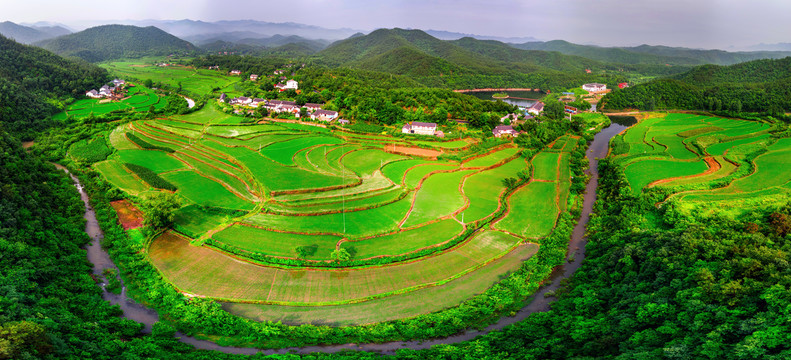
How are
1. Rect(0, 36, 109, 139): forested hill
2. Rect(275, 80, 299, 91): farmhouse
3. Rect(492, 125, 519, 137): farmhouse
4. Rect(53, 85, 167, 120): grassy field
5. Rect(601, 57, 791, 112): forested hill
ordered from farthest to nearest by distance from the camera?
Rect(275, 80, 299, 91): farmhouse → Rect(601, 57, 791, 112): forested hill → Rect(53, 85, 167, 120): grassy field → Rect(492, 125, 519, 137): farmhouse → Rect(0, 36, 109, 139): forested hill

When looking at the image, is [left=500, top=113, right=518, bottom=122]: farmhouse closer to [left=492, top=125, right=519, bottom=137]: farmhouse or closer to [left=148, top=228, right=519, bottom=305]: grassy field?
[left=492, top=125, right=519, bottom=137]: farmhouse

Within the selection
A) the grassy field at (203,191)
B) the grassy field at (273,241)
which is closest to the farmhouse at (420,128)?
the grassy field at (203,191)

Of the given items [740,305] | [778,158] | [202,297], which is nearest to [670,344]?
[740,305]

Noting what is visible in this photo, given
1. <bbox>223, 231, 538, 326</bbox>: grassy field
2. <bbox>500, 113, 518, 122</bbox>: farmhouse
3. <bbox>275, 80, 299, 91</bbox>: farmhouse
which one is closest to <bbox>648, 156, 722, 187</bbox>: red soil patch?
<bbox>223, 231, 538, 326</bbox>: grassy field

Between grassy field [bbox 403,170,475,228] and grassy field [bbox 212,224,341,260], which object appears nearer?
grassy field [bbox 212,224,341,260]

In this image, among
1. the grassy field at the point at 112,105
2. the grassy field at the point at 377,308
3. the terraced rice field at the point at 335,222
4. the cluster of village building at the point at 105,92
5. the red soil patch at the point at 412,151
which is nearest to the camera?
the grassy field at the point at 377,308

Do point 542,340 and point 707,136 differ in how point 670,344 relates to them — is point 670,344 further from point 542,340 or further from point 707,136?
point 707,136

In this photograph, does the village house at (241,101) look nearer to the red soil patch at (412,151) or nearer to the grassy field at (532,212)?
the red soil patch at (412,151)
